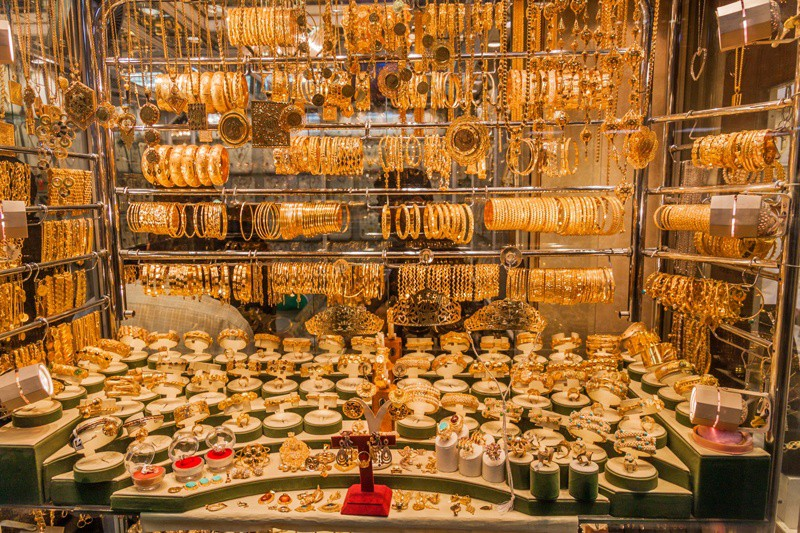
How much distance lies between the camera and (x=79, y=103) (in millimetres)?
3051

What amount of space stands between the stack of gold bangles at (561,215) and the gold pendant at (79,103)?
2.43 metres

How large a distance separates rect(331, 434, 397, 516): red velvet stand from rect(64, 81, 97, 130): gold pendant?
2265mm

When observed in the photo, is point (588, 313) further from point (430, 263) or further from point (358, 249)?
point (358, 249)

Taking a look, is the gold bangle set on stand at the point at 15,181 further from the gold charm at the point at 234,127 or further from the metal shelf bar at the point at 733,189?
the metal shelf bar at the point at 733,189

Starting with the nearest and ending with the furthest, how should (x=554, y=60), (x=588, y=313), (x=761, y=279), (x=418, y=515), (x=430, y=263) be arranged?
(x=418, y=515) → (x=761, y=279) → (x=554, y=60) → (x=430, y=263) → (x=588, y=313)

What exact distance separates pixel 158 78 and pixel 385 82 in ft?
4.93

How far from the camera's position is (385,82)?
3240 mm

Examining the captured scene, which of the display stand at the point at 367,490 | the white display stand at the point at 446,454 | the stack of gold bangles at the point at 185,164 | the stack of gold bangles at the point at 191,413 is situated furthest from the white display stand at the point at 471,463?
the stack of gold bangles at the point at 185,164

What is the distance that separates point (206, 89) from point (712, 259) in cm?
317

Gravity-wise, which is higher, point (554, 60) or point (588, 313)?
point (554, 60)

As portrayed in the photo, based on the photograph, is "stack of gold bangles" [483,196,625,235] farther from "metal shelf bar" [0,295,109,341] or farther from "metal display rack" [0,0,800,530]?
"metal shelf bar" [0,295,109,341]

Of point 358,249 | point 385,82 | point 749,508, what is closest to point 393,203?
point 358,249

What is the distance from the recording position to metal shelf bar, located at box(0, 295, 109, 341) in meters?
3.10

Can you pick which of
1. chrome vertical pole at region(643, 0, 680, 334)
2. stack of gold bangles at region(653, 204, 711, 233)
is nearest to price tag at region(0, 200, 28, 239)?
stack of gold bangles at region(653, 204, 711, 233)
